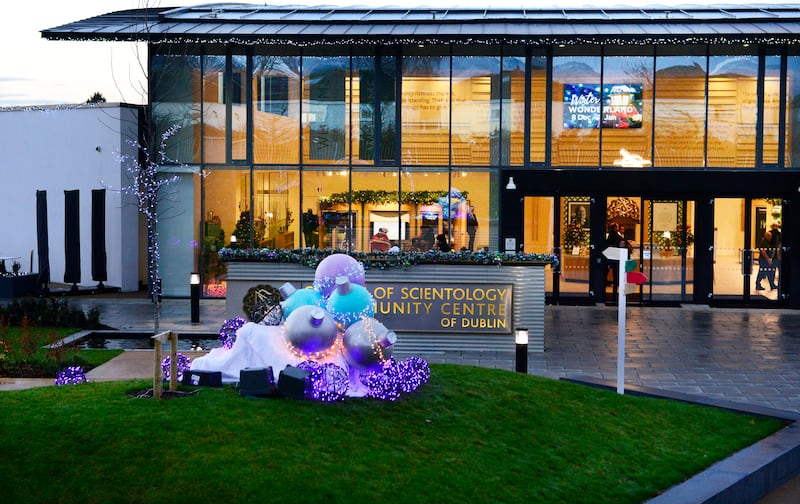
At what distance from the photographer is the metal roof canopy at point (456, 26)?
2338 cm

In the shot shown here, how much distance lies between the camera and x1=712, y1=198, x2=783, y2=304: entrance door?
2458 centimetres

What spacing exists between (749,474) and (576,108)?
1523 cm

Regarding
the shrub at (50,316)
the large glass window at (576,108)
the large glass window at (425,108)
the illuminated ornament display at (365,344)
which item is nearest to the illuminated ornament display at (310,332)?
the illuminated ornament display at (365,344)

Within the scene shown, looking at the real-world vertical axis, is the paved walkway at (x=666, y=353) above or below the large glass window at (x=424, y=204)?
below

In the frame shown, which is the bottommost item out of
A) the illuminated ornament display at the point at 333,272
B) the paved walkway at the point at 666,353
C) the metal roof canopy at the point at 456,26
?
the paved walkway at the point at 666,353

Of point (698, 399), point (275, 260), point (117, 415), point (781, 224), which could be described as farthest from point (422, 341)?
point (781, 224)

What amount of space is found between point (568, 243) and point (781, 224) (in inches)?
185

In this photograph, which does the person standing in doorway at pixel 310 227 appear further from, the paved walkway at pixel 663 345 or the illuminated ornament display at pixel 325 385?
the illuminated ornament display at pixel 325 385

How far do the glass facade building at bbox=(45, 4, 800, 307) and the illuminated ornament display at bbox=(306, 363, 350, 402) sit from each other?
563 inches

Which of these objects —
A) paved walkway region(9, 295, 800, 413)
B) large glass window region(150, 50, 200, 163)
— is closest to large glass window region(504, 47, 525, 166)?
paved walkway region(9, 295, 800, 413)

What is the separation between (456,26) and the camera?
24.5 meters

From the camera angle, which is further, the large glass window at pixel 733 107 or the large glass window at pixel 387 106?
the large glass window at pixel 387 106

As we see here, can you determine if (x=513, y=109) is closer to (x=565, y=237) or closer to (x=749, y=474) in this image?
(x=565, y=237)

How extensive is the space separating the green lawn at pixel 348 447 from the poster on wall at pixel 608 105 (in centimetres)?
1329
